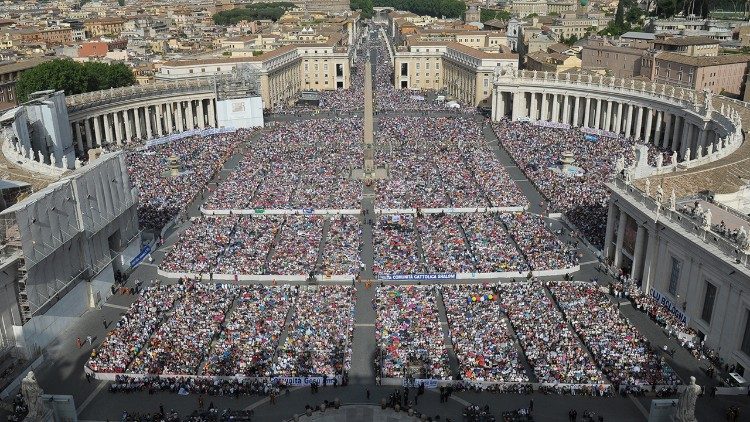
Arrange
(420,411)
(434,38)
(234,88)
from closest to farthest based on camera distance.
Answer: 1. (420,411)
2. (234,88)
3. (434,38)

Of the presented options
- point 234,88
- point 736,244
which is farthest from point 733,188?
point 234,88

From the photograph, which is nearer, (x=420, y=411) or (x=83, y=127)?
(x=420, y=411)

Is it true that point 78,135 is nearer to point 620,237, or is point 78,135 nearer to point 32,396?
point 32,396

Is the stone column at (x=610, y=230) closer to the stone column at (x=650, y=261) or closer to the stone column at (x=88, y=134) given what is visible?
the stone column at (x=650, y=261)

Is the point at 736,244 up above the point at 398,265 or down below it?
above

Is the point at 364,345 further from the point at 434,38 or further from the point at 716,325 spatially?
the point at 434,38

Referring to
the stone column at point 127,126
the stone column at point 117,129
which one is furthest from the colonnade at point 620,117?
the stone column at point 117,129
